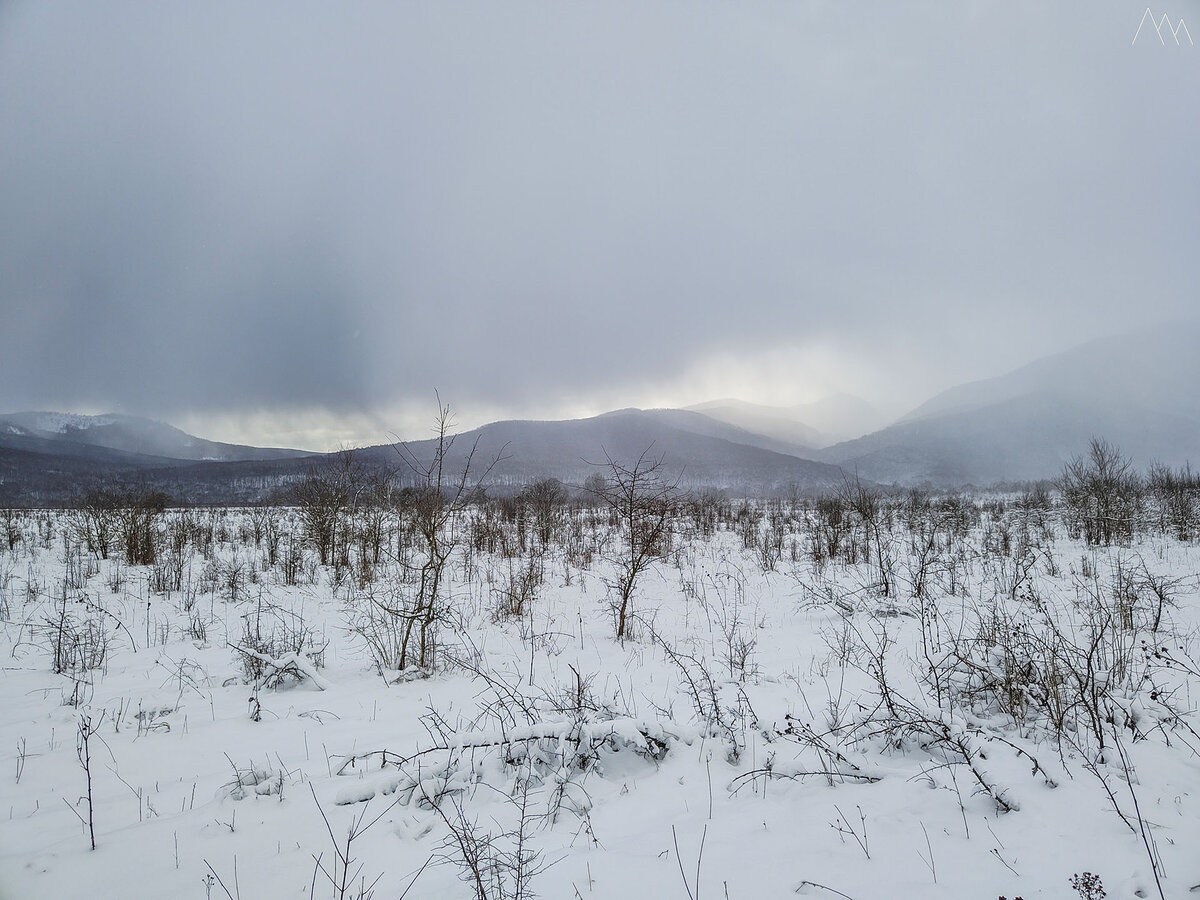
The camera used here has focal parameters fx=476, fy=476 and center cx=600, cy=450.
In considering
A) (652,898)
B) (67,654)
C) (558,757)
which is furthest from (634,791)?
(67,654)

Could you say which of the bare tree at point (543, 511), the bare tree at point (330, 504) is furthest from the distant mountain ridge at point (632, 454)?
the bare tree at point (330, 504)

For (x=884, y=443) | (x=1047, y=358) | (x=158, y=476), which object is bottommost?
(x=158, y=476)

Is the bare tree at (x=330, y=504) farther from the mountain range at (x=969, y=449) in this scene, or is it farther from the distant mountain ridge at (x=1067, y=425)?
the distant mountain ridge at (x=1067, y=425)

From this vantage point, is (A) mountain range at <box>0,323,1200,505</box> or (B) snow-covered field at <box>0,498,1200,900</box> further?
(A) mountain range at <box>0,323,1200,505</box>

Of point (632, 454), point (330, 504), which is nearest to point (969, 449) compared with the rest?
point (632, 454)

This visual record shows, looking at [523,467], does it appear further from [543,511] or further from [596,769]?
[596,769]

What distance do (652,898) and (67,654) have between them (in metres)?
6.42

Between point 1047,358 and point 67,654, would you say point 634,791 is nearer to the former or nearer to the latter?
point 67,654

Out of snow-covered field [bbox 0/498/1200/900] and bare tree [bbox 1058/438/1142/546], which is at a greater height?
bare tree [bbox 1058/438/1142/546]

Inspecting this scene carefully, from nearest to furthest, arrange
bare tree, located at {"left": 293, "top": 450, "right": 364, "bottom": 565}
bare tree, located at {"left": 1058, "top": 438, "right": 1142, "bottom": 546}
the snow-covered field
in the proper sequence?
the snow-covered field < bare tree, located at {"left": 293, "top": 450, "right": 364, "bottom": 565} < bare tree, located at {"left": 1058, "top": 438, "right": 1142, "bottom": 546}

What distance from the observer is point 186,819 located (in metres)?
2.34

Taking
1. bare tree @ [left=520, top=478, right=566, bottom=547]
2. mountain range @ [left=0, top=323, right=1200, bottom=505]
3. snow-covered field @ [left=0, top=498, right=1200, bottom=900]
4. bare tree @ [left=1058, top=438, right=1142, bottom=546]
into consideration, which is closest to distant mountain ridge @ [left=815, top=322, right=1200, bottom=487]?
mountain range @ [left=0, top=323, right=1200, bottom=505]

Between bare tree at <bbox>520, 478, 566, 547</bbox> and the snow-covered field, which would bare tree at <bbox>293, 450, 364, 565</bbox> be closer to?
bare tree at <bbox>520, 478, 566, 547</bbox>

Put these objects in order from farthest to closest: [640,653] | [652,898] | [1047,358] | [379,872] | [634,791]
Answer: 1. [1047,358]
2. [640,653]
3. [634,791]
4. [379,872]
5. [652,898]
